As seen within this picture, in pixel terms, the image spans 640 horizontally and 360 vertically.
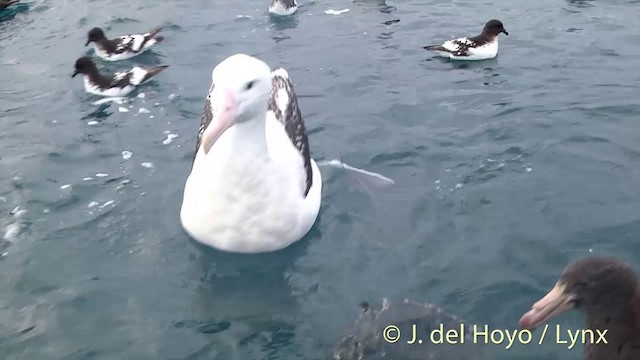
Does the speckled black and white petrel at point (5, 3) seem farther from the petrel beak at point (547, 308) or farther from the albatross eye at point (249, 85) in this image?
the petrel beak at point (547, 308)

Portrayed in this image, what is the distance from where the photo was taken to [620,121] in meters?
10.5

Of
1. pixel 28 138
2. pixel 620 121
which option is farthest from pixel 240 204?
pixel 620 121

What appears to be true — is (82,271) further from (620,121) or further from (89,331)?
(620,121)

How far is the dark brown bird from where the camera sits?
5.23 meters

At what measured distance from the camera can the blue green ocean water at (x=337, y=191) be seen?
700 centimetres

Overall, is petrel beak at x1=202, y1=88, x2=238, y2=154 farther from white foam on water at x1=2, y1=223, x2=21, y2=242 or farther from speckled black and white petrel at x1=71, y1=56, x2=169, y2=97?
speckled black and white petrel at x1=71, y1=56, x2=169, y2=97

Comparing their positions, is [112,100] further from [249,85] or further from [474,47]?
[474,47]

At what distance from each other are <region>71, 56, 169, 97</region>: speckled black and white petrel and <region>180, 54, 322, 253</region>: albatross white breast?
4960 mm

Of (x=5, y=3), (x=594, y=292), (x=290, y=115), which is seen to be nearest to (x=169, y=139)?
(x=290, y=115)

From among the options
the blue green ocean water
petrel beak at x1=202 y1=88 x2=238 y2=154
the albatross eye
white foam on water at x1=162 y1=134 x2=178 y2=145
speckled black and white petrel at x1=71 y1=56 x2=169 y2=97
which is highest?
the albatross eye

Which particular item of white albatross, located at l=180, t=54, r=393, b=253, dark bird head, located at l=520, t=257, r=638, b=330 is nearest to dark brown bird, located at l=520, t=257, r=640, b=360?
dark bird head, located at l=520, t=257, r=638, b=330

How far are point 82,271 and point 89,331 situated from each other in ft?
3.26

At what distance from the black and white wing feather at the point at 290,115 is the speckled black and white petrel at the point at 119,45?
549 cm

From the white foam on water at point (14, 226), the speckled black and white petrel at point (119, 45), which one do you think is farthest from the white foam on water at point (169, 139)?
the speckled black and white petrel at point (119, 45)
